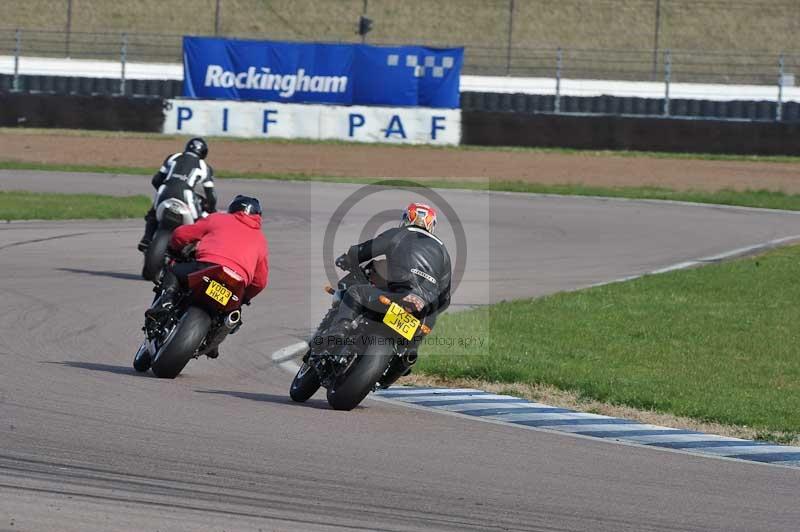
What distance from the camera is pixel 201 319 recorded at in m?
9.48

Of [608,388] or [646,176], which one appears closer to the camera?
[608,388]

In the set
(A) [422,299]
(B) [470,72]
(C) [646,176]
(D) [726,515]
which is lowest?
(D) [726,515]

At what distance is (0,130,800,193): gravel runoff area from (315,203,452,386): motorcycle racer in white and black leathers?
2059cm

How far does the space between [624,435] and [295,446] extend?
88.7 inches

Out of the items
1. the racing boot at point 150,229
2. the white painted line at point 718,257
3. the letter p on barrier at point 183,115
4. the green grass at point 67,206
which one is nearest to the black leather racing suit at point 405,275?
the racing boot at point 150,229

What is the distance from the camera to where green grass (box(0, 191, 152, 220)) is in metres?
20.7

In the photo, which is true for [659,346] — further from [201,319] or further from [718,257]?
[718,257]

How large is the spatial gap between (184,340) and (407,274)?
5.92 ft

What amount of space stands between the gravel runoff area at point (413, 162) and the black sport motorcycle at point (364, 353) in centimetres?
2057

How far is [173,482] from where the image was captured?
21.0ft

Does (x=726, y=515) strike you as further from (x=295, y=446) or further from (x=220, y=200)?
(x=220, y=200)

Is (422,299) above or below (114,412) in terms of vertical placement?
above

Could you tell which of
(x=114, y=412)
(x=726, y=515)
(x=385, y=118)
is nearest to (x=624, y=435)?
(x=726, y=515)

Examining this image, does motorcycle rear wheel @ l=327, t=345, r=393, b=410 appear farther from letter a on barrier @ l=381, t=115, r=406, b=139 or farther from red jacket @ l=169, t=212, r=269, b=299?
letter a on barrier @ l=381, t=115, r=406, b=139
